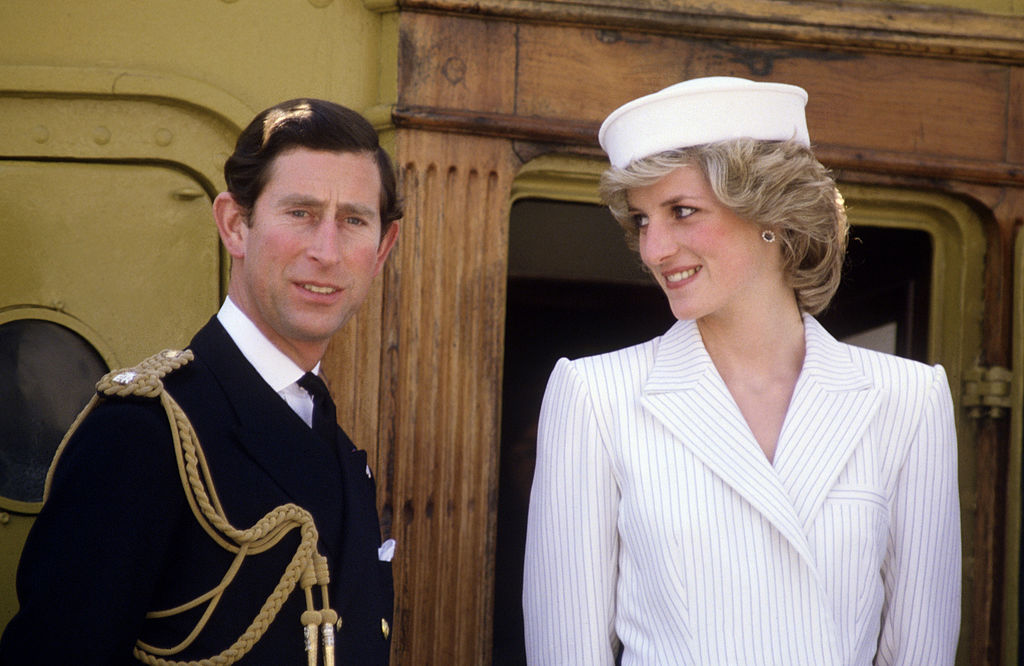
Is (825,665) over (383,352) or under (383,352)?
under

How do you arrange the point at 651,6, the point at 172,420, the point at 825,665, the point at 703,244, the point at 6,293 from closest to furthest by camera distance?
the point at 172,420
the point at 825,665
the point at 703,244
the point at 6,293
the point at 651,6

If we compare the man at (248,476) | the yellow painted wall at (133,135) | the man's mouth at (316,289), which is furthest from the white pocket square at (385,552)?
the yellow painted wall at (133,135)

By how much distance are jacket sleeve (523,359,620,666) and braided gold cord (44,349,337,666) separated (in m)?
0.56

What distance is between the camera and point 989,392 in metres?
3.23

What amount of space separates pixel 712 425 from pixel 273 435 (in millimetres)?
871

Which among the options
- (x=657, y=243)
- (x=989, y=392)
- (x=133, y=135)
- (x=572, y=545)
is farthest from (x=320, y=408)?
(x=989, y=392)

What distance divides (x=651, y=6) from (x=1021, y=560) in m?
1.65

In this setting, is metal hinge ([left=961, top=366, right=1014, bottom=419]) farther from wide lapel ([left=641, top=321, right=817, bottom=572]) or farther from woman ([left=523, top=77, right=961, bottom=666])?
wide lapel ([left=641, top=321, right=817, bottom=572])

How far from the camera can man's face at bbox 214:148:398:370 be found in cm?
208

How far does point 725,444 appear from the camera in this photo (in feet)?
7.87

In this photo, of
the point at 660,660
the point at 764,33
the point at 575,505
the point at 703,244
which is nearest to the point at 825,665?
the point at 660,660

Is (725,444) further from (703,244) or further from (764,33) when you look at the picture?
(764,33)

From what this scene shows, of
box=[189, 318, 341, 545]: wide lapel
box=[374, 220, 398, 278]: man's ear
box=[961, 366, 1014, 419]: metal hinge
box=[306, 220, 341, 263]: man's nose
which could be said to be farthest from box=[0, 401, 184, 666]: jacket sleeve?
box=[961, 366, 1014, 419]: metal hinge

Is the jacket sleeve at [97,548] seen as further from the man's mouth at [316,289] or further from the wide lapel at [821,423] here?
the wide lapel at [821,423]
